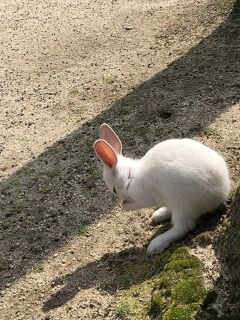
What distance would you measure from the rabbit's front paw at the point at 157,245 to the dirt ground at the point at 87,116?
0.23 meters

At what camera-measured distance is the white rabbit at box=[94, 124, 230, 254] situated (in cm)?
429

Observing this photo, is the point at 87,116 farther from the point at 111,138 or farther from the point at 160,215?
the point at 160,215

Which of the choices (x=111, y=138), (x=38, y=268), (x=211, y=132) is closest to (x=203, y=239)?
(x=111, y=138)

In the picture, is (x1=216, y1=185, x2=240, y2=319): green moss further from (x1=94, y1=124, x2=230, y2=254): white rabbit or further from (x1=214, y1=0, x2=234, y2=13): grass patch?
(x1=214, y1=0, x2=234, y2=13): grass patch

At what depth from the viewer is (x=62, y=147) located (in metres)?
6.48

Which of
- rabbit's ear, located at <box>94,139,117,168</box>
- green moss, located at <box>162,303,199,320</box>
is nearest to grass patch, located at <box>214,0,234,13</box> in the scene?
rabbit's ear, located at <box>94,139,117,168</box>

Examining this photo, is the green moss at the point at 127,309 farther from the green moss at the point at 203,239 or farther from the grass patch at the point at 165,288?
the green moss at the point at 203,239

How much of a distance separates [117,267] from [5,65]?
4.71 m

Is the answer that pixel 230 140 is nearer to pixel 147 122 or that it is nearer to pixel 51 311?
pixel 147 122

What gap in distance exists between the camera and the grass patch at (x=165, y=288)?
3.66m

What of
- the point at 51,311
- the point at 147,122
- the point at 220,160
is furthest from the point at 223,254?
the point at 147,122

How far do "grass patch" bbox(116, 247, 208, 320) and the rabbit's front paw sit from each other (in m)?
0.06

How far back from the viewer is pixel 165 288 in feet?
12.8

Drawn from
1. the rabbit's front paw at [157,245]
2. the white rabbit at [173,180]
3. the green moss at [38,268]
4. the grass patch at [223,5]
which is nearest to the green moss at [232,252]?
the white rabbit at [173,180]
